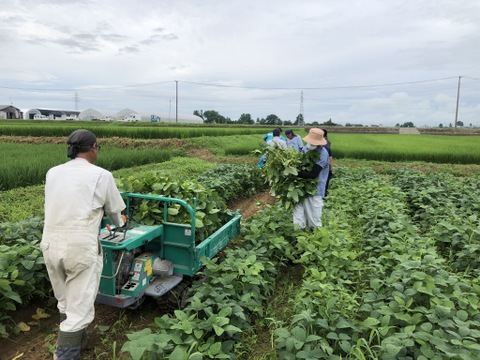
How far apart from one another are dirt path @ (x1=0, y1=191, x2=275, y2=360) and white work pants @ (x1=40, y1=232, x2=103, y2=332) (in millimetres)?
399

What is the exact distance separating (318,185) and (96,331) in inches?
150

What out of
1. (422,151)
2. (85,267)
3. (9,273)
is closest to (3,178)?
(9,273)

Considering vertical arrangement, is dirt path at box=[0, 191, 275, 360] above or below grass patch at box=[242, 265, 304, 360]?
below

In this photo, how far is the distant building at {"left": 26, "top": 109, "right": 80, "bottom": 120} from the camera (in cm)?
6981

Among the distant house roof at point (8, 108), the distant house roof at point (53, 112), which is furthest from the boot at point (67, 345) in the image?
the distant house roof at point (53, 112)

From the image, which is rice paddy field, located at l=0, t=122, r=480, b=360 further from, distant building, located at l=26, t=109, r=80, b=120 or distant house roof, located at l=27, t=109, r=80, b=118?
distant house roof, located at l=27, t=109, r=80, b=118

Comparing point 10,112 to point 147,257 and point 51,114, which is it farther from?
point 147,257

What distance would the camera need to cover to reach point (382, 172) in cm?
1441

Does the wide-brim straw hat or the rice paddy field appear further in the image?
the wide-brim straw hat

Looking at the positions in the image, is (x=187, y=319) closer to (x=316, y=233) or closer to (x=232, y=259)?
(x=232, y=259)

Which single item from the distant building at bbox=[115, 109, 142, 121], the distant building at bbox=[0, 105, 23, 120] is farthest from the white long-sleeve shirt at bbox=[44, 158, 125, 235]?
the distant building at bbox=[0, 105, 23, 120]

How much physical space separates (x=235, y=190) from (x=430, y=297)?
653cm

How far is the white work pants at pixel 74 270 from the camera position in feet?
9.02

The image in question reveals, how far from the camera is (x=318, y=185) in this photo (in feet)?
18.2
